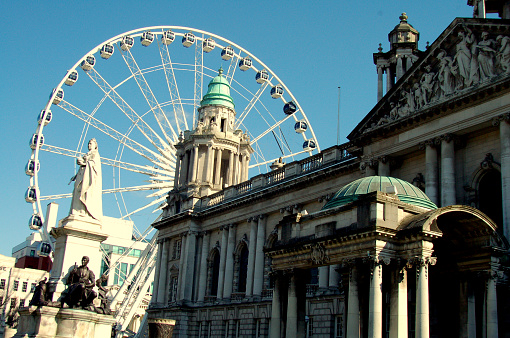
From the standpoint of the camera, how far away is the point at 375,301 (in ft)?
66.1

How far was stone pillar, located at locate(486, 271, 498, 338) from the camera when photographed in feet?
71.1

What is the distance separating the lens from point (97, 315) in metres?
18.6

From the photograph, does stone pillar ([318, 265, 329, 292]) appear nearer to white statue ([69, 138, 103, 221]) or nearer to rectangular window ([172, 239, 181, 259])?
rectangular window ([172, 239, 181, 259])

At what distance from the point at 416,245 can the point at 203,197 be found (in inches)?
1595

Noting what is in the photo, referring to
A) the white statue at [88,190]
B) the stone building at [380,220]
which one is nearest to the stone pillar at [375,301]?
the stone building at [380,220]

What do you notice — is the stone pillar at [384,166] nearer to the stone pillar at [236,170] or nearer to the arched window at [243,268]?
the arched window at [243,268]

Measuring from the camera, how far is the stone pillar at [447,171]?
1236 inches

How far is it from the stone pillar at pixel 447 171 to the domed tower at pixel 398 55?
10.2m

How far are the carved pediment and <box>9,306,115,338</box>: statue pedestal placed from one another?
2202 cm

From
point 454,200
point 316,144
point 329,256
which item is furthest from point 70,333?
point 316,144

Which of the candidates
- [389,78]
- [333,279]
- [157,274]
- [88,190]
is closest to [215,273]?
[157,274]

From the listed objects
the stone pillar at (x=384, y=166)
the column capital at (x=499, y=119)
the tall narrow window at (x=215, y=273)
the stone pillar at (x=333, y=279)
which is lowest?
the stone pillar at (x=333, y=279)

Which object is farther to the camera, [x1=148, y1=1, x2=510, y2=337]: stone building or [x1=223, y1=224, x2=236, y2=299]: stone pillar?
[x1=223, y1=224, x2=236, y2=299]: stone pillar

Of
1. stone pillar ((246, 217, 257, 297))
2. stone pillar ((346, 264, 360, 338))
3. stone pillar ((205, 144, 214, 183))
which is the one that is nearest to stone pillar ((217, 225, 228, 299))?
stone pillar ((246, 217, 257, 297))
